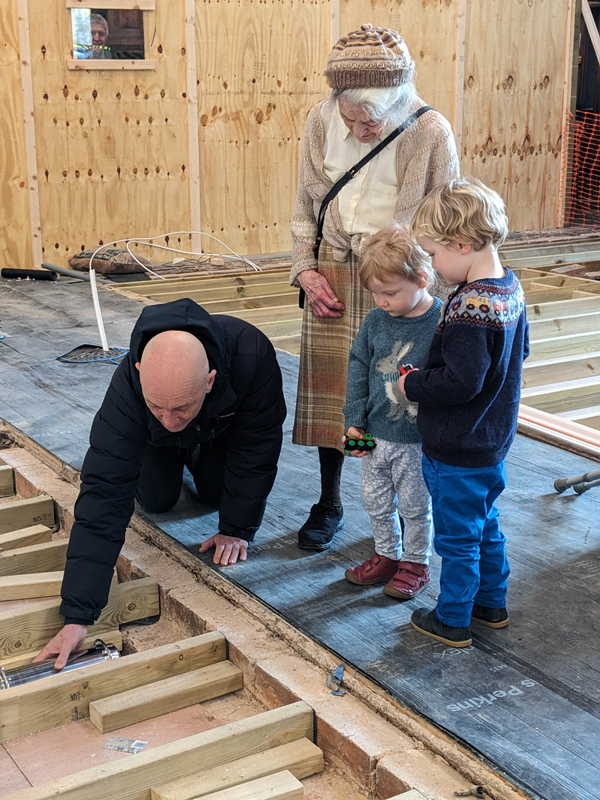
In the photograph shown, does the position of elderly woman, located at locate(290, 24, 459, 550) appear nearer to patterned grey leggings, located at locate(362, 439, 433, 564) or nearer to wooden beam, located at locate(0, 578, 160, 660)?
patterned grey leggings, located at locate(362, 439, 433, 564)

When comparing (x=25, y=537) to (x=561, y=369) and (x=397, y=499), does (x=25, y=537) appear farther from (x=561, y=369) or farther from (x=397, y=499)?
(x=561, y=369)

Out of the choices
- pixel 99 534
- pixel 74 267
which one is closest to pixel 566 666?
pixel 99 534

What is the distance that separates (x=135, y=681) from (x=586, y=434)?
209cm

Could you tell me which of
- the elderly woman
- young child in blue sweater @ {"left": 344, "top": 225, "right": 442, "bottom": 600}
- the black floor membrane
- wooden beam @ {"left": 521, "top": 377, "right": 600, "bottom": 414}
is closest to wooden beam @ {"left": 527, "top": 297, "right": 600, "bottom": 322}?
wooden beam @ {"left": 521, "top": 377, "right": 600, "bottom": 414}

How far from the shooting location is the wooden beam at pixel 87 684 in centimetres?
196

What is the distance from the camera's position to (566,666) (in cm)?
194

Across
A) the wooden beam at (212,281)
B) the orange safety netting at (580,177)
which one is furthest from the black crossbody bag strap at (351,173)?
the orange safety netting at (580,177)

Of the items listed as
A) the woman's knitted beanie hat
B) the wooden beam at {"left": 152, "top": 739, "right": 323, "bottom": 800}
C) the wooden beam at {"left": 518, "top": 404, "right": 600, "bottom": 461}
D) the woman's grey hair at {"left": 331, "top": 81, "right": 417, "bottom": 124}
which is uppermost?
the woman's knitted beanie hat

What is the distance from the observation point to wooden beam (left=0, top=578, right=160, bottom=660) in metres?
2.25

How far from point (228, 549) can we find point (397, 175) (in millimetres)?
1107

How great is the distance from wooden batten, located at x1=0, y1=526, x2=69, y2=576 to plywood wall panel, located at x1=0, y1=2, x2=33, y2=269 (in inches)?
190

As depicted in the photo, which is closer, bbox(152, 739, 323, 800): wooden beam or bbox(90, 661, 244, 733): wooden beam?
bbox(152, 739, 323, 800): wooden beam

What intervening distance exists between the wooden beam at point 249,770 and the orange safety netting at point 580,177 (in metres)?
8.40

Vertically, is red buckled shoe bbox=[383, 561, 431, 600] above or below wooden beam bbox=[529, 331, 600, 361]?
above
